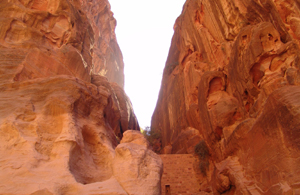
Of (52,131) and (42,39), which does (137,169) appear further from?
(42,39)

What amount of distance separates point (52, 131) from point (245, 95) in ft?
32.2

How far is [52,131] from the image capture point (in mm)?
5395

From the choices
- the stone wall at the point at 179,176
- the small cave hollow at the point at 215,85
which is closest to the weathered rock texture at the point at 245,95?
the small cave hollow at the point at 215,85

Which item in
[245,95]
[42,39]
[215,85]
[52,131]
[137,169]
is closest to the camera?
[137,169]

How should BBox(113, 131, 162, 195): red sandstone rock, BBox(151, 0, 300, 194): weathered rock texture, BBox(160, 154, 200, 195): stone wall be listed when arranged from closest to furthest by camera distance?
BBox(113, 131, 162, 195): red sandstone rock < BBox(151, 0, 300, 194): weathered rock texture < BBox(160, 154, 200, 195): stone wall

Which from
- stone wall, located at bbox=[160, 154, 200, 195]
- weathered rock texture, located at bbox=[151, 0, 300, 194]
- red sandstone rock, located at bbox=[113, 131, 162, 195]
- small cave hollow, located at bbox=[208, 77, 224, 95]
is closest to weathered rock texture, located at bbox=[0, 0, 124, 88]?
red sandstone rock, located at bbox=[113, 131, 162, 195]

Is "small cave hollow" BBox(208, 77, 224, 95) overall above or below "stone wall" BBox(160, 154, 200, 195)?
above

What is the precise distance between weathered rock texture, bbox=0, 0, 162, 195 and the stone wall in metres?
7.12

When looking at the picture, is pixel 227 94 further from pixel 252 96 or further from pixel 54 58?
pixel 54 58

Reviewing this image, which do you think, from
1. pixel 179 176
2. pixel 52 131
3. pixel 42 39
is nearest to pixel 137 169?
pixel 52 131

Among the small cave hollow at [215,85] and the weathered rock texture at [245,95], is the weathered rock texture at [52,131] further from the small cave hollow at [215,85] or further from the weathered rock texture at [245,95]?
the small cave hollow at [215,85]

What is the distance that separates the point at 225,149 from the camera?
11461 mm

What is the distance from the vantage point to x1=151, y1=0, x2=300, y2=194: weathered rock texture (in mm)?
6312

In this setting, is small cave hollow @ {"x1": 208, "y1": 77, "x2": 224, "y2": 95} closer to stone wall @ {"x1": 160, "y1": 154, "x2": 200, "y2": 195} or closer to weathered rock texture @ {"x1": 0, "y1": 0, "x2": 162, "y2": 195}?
stone wall @ {"x1": 160, "y1": 154, "x2": 200, "y2": 195}
